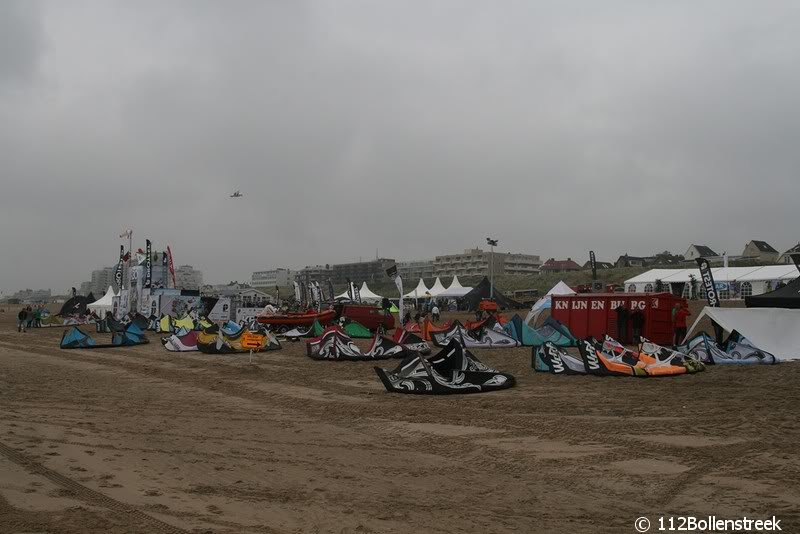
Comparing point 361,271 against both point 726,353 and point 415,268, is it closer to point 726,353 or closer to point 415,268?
point 415,268

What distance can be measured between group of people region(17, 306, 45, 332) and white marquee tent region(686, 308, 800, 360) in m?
36.5

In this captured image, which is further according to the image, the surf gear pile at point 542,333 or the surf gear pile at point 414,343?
the surf gear pile at point 542,333

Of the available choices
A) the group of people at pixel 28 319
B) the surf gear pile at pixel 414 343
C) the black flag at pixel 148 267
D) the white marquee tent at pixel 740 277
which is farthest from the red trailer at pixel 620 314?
the group of people at pixel 28 319

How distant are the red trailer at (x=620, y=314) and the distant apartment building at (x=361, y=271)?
132 m

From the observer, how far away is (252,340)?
21469 millimetres

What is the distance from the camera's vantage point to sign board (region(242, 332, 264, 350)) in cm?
2123

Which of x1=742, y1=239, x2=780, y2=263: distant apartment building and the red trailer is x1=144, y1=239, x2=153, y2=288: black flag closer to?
the red trailer

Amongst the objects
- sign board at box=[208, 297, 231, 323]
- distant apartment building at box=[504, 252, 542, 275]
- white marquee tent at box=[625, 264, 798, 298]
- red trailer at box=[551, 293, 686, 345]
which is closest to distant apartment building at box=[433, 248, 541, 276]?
distant apartment building at box=[504, 252, 542, 275]

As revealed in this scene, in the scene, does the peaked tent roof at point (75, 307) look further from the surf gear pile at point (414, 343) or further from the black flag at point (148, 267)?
the surf gear pile at point (414, 343)

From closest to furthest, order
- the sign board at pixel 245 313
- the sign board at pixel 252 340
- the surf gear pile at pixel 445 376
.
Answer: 1. the surf gear pile at pixel 445 376
2. the sign board at pixel 252 340
3. the sign board at pixel 245 313

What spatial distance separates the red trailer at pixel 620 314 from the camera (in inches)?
828

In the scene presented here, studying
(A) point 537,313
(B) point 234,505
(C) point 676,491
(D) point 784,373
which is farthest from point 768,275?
(B) point 234,505

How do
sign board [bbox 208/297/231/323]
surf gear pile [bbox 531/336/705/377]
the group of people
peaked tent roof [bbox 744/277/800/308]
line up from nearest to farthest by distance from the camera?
surf gear pile [bbox 531/336/705/377], peaked tent roof [bbox 744/277/800/308], the group of people, sign board [bbox 208/297/231/323]

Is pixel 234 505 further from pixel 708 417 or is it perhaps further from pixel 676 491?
pixel 708 417
